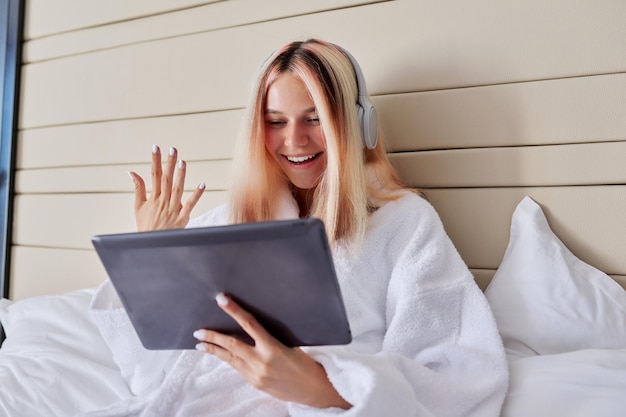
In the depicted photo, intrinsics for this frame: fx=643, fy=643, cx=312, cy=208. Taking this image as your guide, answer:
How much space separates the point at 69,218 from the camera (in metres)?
2.14

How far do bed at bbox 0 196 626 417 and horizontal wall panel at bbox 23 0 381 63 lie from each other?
78 centimetres

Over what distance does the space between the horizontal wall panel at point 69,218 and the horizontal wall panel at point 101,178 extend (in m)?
0.02

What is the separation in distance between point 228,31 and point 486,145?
2.73 ft

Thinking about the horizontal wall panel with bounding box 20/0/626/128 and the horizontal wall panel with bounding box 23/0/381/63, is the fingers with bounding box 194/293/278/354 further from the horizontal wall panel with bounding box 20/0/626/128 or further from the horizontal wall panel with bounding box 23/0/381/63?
the horizontal wall panel with bounding box 23/0/381/63

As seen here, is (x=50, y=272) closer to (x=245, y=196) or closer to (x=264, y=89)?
(x=245, y=196)

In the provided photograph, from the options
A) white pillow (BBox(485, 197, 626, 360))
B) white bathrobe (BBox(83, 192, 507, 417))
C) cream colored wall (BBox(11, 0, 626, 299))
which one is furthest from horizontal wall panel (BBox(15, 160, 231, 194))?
white pillow (BBox(485, 197, 626, 360))

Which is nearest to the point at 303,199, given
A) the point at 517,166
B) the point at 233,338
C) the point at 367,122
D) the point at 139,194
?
the point at 367,122

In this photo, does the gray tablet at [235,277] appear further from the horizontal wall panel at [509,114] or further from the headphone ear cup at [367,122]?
the horizontal wall panel at [509,114]

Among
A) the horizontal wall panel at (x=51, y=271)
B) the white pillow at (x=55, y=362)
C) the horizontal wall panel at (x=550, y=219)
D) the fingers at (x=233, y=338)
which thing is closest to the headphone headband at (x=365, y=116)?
the horizontal wall panel at (x=550, y=219)

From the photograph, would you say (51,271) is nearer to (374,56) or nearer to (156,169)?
(156,169)

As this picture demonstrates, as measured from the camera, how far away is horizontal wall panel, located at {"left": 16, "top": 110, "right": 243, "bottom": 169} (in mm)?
1843

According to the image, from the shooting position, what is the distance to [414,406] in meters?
1.02

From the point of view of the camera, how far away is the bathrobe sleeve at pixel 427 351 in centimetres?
99

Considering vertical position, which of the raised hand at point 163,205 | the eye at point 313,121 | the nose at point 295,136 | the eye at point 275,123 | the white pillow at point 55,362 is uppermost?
the eye at point 313,121
